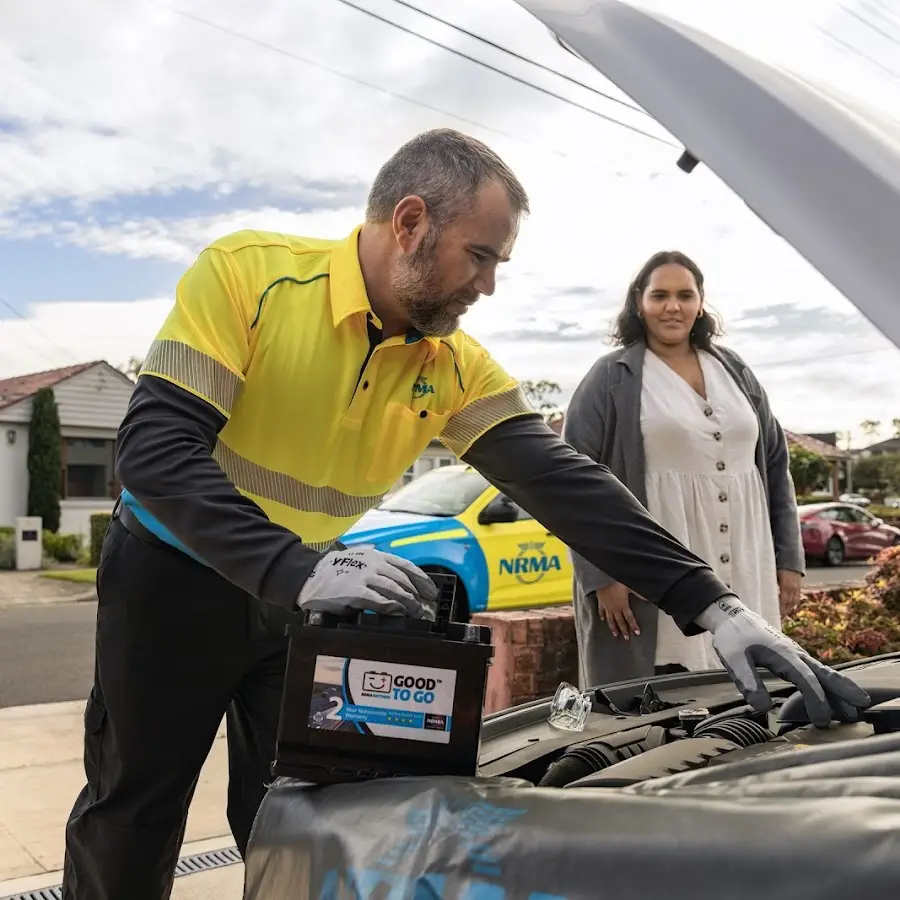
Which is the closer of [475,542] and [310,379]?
[310,379]

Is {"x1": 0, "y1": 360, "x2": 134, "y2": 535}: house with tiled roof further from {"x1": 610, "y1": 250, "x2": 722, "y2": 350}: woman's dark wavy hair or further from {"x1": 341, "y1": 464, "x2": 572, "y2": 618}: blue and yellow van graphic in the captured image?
{"x1": 610, "y1": 250, "x2": 722, "y2": 350}: woman's dark wavy hair

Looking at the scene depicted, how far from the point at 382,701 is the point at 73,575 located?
15.7 meters

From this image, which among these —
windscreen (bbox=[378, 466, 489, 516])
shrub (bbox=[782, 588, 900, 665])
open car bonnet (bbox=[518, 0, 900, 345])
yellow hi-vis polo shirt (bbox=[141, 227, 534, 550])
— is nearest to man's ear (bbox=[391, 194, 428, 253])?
yellow hi-vis polo shirt (bbox=[141, 227, 534, 550])

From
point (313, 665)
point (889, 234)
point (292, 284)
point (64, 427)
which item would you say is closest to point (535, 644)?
point (292, 284)

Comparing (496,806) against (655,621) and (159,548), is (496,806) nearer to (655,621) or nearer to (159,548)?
(159,548)

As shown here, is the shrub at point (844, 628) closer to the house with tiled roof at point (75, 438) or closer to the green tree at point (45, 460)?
the green tree at point (45, 460)

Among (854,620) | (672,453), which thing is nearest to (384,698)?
(672,453)

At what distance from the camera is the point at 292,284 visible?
1798 mm

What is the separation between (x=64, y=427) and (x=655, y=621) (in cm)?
2202

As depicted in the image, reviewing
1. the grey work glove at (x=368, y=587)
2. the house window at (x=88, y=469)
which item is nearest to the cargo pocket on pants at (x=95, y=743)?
the grey work glove at (x=368, y=587)

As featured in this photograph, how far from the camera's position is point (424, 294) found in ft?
5.78

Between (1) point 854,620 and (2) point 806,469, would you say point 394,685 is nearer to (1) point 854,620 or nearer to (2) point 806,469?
(1) point 854,620

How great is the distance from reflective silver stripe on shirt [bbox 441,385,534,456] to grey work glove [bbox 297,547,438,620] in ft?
2.20

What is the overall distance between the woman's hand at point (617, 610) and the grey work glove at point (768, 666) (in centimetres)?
101
